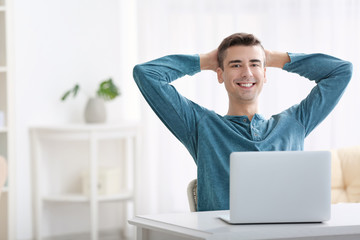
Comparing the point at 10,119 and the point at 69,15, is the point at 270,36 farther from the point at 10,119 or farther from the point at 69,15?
the point at 10,119

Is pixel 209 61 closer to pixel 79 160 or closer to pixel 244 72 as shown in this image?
pixel 244 72

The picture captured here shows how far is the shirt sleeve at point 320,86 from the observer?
2.18 metres

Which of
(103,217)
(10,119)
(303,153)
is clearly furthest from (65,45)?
(303,153)

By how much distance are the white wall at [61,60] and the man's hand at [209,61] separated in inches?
79.0

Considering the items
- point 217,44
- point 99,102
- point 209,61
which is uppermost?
point 217,44

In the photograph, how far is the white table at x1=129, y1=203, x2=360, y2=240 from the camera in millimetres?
1464

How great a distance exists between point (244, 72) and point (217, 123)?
0.22 metres

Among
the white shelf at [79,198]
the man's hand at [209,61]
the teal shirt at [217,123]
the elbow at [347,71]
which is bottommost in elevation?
the white shelf at [79,198]

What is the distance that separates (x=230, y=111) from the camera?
221 centimetres

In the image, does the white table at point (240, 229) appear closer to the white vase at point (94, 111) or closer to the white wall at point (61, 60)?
the white vase at point (94, 111)

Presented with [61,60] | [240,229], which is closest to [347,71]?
[240,229]

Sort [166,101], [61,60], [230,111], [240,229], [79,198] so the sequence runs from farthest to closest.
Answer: [61,60] → [79,198] → [230,111] → [166,101] → [240,229]

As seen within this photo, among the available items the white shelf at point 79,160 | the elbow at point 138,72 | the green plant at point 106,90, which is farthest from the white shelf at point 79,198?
the elbow at point 138,72

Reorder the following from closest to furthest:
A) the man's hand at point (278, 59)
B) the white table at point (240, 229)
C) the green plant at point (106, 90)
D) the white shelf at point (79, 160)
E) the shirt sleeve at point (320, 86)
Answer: the white table at point (240, 229), the shirt sleeve at point (320, 86), the man's hand at point (278, 59), the white shelf at point (79, 160), the green plant at point (106, 90)
